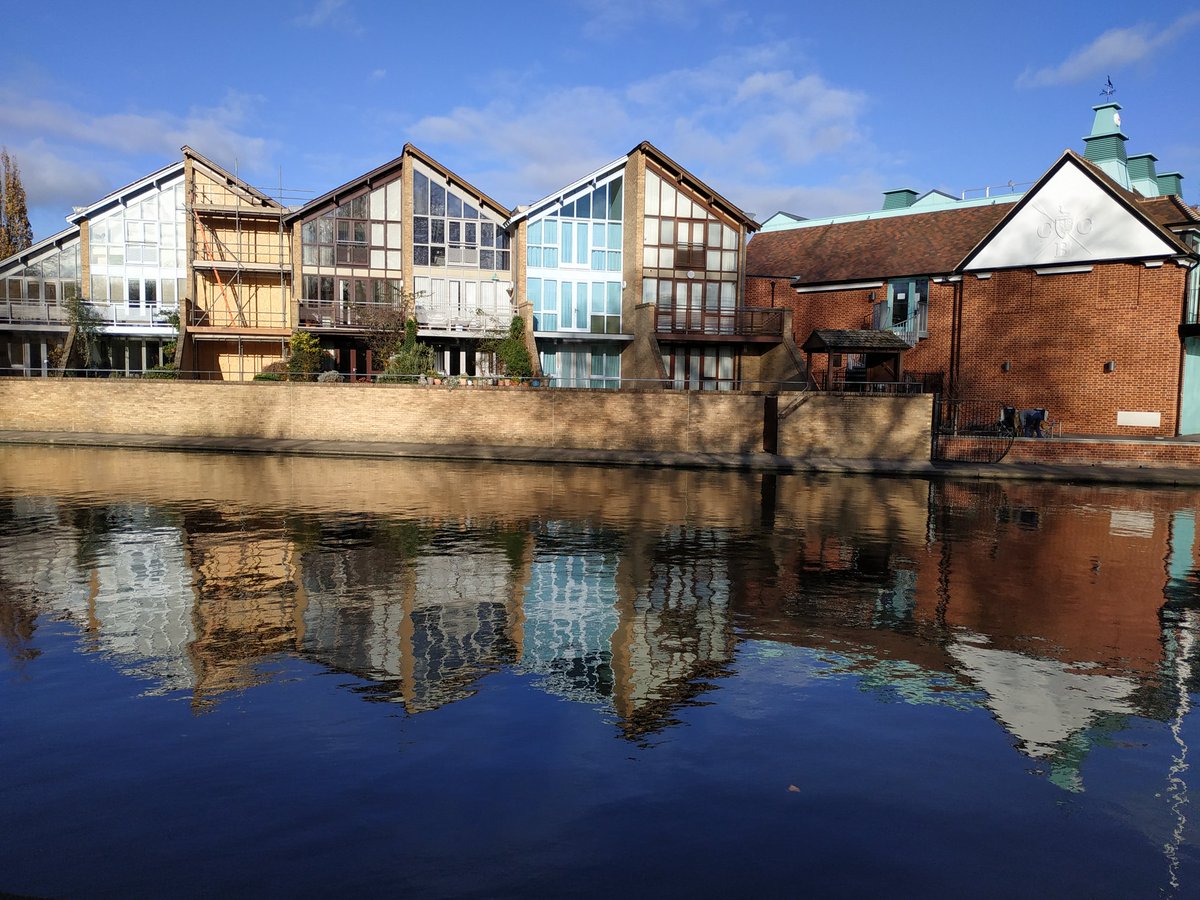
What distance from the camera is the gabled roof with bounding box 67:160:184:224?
42.6 m

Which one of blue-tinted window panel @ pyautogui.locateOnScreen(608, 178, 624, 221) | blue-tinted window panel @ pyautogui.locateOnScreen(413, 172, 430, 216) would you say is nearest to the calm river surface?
blue-tinted window panel @ pyautogui.locateOnScreen(608, 178, 624, 221)

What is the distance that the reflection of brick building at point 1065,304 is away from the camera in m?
32.7

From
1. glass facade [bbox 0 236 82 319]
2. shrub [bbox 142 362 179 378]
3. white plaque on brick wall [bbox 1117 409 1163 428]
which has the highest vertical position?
glass facade [bbox 0 236 82 319]

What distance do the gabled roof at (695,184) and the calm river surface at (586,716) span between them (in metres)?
28.4

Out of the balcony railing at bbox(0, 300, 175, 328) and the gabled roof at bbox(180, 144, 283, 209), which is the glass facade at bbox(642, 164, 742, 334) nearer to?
the gabled roof at bbox(180, 144, 283, 209)

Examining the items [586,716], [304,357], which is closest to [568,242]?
[304,357]

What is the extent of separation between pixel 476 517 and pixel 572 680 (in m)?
9.09

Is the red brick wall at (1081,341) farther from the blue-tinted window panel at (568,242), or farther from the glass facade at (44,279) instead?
the glass facade at (44,279)

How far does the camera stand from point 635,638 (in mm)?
8617

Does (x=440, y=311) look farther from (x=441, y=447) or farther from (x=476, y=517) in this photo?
(x=476, y=517)

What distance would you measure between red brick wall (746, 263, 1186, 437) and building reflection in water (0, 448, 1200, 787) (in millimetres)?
15896

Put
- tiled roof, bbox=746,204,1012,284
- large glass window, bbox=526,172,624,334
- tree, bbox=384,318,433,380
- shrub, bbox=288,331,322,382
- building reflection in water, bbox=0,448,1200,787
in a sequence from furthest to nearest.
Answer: large glass window, bbox=526,172,624,334, tiled roof, bbox=746,204,1012,284, shrub, bbox=288,331,322,382, tree, bbox=384,318,433,380, building reflection in water, bbox=0,448,1200,787

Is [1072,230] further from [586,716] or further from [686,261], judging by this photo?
[586,716]

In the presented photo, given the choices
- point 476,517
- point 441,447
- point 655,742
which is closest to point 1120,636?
point 655,742
